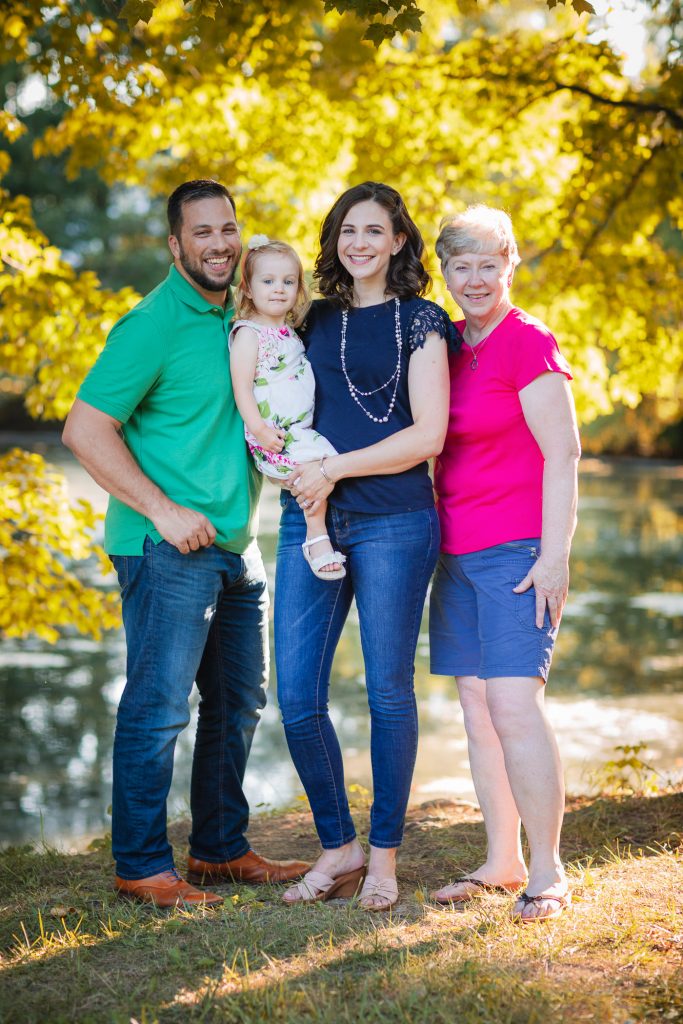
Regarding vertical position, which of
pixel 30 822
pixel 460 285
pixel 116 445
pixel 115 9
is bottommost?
pixel 30 822

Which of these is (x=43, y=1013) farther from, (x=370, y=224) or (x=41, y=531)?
(x=41, y=531)

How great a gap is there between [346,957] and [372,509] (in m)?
1.20

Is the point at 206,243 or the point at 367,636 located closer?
the point at 367,636

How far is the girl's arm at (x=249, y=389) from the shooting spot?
10.2ft

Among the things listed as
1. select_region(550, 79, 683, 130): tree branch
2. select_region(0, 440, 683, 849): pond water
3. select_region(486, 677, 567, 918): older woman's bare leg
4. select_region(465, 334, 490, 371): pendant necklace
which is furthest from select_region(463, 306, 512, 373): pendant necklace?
select_region(550, 79, 683, 130): tree branch

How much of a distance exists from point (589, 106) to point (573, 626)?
5406 mm

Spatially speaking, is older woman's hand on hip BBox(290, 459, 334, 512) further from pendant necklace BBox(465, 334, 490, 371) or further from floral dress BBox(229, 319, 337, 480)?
pendant necklace BBox(465, 334, 490, 371)

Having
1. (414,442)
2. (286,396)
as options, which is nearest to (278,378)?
(286,396)

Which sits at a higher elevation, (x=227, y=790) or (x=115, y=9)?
(x=115, y=9)

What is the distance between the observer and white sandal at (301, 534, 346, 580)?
9.98 ft

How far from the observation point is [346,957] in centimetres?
269

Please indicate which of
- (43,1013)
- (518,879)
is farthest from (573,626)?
(43,1013)

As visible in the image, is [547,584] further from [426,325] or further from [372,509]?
[426,325]

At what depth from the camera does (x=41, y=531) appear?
5.52 metres
